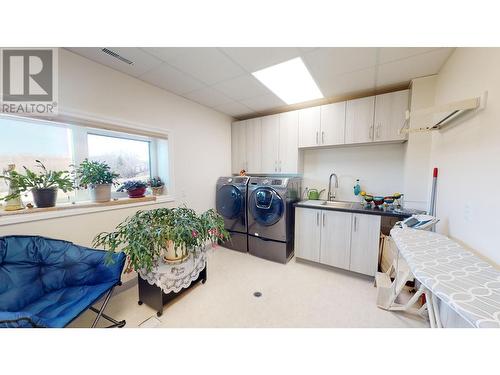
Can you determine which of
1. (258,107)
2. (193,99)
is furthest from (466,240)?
(193,99)

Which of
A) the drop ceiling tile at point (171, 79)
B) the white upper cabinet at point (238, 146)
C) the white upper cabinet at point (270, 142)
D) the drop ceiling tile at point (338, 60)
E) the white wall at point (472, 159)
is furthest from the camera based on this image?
the white upper cabinet at point (238, 146)

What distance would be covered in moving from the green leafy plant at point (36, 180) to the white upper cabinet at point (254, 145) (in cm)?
244

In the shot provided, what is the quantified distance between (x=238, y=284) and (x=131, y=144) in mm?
2307

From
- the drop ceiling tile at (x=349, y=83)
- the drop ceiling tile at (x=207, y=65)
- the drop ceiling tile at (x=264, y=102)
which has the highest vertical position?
the drop ceiling tile at (x=264, y=102)

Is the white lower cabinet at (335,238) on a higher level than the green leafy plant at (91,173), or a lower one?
lower

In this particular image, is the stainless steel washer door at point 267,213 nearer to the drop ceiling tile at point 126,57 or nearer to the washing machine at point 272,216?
the washing machine at point 272,216

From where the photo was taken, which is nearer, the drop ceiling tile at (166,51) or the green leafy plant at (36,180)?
Answer: the green leafy plant at (36,180)

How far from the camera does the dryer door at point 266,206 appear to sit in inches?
101

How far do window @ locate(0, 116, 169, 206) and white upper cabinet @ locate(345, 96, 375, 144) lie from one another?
8.63 ft

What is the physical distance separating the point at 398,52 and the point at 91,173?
3.19m

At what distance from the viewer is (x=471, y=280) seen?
2.84 feet

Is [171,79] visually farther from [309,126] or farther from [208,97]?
[309,126]

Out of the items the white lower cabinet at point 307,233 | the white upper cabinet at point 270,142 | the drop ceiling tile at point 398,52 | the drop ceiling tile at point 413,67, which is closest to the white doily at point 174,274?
the white lower cabinet at point 307,233
